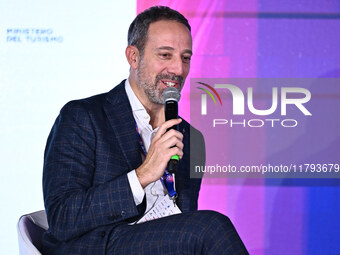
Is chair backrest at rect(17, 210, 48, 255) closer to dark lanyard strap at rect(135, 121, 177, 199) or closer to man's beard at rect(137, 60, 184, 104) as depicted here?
dark lanyard strap at rect(135, 121, 177, 199)

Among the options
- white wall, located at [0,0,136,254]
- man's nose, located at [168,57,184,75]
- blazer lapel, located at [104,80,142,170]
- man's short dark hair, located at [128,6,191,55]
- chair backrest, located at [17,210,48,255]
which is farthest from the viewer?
white wall, located at [0,0,136,254]

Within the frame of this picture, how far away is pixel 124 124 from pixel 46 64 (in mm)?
1967

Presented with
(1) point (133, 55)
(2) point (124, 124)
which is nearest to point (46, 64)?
(1) point (133, 55)

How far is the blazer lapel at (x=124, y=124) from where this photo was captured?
184 cm

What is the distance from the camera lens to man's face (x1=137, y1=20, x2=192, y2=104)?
6.75ft

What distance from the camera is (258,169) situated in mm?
3717

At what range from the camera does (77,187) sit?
5.47 ft

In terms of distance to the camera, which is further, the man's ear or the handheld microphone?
the man's ear

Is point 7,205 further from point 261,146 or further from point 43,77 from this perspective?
point 261,146

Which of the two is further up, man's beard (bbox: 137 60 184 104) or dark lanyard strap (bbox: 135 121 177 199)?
man's beard (bbox: 137 60 184 104)

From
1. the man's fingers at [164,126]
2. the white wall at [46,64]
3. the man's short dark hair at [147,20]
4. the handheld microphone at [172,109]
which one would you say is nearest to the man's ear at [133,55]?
the man's short dark hair at [147,20]

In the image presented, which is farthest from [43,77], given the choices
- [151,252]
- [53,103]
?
[151,252]

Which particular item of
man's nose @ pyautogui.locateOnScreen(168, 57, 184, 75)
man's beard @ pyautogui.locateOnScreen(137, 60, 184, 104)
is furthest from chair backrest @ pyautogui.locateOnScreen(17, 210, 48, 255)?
man's nose @ pyautogui.locateOnScreen(168, 57, 184, 75)

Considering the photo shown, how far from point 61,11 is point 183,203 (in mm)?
2226
